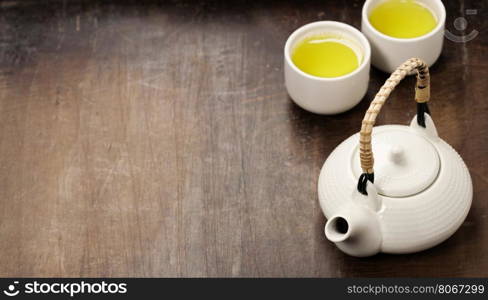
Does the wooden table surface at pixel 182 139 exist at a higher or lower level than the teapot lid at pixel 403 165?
lower

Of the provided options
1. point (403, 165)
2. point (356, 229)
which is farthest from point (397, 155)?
point (356, 229)

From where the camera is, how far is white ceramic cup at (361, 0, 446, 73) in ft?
4.66

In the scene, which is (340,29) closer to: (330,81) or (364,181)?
(330,81)

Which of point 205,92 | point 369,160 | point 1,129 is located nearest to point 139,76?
point 205,92

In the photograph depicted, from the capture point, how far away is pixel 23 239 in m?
1.37

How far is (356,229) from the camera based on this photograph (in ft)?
3.90

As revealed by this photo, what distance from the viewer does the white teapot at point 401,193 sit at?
3.91 feet

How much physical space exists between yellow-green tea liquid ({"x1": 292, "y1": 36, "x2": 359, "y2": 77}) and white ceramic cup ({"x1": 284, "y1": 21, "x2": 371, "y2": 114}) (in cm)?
1

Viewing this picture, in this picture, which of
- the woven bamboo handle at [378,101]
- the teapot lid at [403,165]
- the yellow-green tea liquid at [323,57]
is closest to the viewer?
the woven bamboo handle at [378,101]

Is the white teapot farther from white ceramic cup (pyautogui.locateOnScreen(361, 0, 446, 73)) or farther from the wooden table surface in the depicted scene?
white ceramic cup (pyautogui.locateOnScreen(361, 0, 446, 73))

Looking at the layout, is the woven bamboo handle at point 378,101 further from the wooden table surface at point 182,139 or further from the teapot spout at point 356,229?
the wooden table surface at point 182,139

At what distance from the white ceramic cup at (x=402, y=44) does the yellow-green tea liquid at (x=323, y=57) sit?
5cm

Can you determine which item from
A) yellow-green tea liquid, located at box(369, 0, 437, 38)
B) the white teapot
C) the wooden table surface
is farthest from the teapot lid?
yellow-green tea liquid, located at box(369, 0, 437, 38)

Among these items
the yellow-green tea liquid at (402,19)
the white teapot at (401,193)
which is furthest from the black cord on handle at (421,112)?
the yellow-green tea liquid at (402,19)
